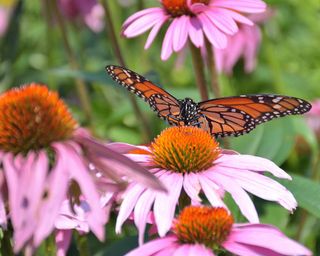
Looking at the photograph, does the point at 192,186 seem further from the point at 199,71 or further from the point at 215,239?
the point at 199,71

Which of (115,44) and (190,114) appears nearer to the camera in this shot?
(190,114)

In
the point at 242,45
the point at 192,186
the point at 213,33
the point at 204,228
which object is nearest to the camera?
the point at 204,228

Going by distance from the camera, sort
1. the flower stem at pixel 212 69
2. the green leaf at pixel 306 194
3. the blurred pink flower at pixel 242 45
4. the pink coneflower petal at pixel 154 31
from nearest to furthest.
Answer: the green leaf at pixel 306 194 → the pink coneflower petal at pixel 154 31 → the flower stem at pixel 212 69 → the blurred pink flower at pixel 242 45

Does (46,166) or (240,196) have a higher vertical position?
(46,166)

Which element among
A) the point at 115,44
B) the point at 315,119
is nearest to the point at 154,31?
the point at 115,44

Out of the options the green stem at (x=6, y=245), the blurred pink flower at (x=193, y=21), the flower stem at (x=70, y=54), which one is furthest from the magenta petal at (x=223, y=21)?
the flower stem at (x=70, y=54)

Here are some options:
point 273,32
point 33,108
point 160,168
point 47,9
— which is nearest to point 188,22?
point 160,168

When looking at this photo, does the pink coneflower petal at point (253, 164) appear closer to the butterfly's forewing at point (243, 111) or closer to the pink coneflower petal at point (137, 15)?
the butterfly's forewing at point (243, 111)
